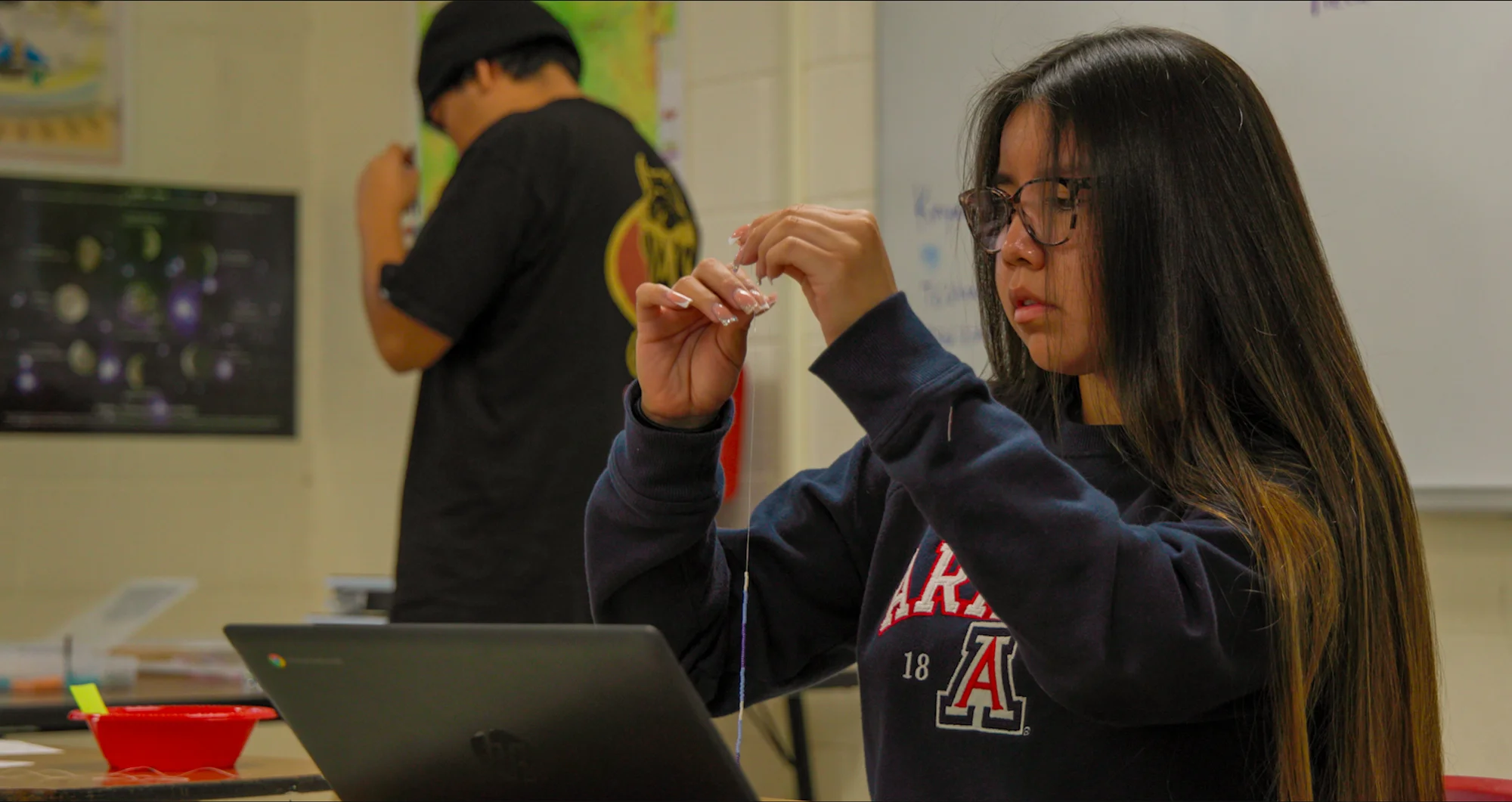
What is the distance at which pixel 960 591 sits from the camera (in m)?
1.08

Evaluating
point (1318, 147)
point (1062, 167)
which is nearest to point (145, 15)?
point (1318, 147)

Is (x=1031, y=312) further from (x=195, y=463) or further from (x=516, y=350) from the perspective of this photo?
(x=195, y=463)

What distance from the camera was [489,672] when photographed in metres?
0.79

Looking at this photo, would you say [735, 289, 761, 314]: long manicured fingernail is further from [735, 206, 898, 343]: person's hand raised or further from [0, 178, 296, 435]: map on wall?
[0, 178, 296, 435]: map on wall

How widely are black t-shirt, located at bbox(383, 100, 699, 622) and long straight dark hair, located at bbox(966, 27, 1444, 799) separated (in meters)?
1.01

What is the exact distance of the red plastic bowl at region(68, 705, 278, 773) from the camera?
128 cm

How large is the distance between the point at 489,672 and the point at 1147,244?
491 millimetres

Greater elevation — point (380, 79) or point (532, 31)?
point (380, 79)

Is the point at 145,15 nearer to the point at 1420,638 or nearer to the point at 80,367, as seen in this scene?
the point at 80,367

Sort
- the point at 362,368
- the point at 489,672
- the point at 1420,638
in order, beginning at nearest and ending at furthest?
the point at 489,672
the point at 1420,638
the point at 362,368

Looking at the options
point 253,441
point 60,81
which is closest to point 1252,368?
point 253,441

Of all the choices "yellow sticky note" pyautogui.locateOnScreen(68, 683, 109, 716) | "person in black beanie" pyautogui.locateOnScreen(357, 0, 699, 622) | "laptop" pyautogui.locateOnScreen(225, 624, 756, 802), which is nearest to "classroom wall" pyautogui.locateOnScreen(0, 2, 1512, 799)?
"person in black beanie" pyautogui.locateOnScreen(357, 0, 699, 622)

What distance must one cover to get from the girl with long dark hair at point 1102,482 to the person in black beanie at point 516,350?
0.78 meters

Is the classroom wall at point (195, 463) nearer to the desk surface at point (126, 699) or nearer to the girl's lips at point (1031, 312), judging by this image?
the desk surface at point (126, 699)
